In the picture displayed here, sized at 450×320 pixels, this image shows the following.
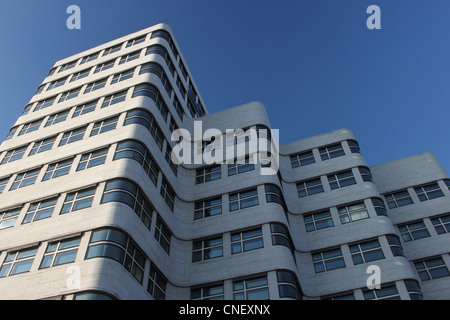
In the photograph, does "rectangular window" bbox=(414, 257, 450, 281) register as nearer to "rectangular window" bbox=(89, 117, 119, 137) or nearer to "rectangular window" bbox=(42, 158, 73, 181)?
"rectangular window" bbox=(89, 117, 119, 137)

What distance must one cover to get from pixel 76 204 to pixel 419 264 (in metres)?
25.4

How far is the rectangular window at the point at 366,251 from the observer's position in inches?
1064

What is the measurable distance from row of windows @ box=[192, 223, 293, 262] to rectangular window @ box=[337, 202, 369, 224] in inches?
225

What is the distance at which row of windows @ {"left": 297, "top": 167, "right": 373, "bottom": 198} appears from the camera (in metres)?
32.6

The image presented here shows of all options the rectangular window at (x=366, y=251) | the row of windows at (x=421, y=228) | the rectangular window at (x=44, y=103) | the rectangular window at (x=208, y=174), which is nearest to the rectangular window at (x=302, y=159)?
the rectangular window at (x=208, y=174)

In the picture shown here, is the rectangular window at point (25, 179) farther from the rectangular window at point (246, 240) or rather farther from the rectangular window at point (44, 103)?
the rectangular window at point (246, 240)

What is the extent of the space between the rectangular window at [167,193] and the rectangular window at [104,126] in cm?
547

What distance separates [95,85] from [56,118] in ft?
15.2

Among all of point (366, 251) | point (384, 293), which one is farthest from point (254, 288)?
point (366, 251)

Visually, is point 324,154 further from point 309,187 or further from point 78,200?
point 78,200

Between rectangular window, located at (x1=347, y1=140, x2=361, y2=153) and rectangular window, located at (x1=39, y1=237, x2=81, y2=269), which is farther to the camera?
rectangular window, located at (x1=347, y1=140, x2=361, y2=153)

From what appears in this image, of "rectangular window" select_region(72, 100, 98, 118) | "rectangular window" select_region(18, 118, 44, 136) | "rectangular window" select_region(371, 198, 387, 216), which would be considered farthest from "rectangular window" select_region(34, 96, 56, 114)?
"rectangular window" select_region(371, 198, 387, 216)

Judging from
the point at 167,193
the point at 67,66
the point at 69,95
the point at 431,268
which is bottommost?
the point at 431,268

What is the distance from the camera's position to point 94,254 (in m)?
19.9
